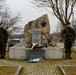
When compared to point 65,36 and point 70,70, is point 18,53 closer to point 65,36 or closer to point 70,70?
point 65,36

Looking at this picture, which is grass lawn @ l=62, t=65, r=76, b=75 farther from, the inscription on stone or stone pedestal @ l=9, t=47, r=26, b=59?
stone pedestal @ l=9, t=47, r=26, b=59

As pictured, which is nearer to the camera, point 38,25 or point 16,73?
point 16,73

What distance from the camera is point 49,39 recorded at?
1919 cm

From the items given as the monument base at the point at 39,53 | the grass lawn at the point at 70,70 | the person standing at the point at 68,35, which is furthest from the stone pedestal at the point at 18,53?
the grass lawn at the point at 70,70

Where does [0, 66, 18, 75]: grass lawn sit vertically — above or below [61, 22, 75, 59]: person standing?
below

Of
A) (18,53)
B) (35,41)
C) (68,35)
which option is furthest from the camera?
(35,41)

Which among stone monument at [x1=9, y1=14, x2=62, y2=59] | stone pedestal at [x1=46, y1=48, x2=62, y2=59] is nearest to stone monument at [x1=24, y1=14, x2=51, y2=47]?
stone monument at [x1=9, y1=14, x2=62, y2=59]

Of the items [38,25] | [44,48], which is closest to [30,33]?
[38,25]

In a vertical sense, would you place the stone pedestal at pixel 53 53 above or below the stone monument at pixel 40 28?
below

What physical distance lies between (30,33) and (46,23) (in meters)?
1.37

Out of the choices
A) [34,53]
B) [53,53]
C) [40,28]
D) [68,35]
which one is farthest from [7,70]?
[40,28]

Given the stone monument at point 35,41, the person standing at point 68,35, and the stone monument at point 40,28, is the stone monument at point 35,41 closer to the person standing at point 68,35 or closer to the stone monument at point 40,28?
the stone monument at point 40,28

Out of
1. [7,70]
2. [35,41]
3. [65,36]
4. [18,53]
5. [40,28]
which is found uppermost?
[40,28]

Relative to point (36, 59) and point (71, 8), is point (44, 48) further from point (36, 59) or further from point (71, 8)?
point (71, 8)
